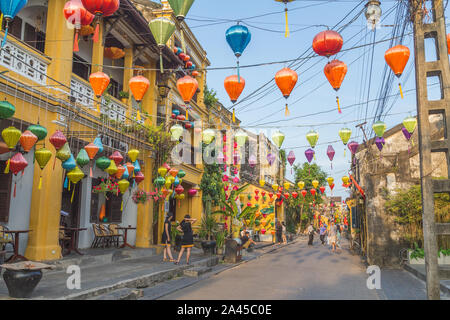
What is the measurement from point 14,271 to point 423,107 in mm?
8542

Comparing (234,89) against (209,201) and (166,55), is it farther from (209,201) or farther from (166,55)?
(209,201)

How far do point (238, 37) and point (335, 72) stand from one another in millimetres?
2120

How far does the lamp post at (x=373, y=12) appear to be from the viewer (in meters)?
8.55

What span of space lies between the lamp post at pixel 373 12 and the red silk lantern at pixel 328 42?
2485 mm

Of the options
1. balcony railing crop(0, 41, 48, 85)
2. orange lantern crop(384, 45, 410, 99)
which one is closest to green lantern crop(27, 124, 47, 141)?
balcony railing crop(0, 41, 48, 85)

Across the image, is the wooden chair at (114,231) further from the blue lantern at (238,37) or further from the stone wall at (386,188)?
the stone wall at (386,188)

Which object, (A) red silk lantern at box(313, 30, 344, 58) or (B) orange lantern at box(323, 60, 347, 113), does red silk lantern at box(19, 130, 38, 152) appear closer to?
(A) red silk lantern at box(313, 30, 344, 58)

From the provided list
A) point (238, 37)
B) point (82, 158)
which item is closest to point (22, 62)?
point (82, 158)

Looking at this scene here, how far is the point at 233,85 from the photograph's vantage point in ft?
26.0

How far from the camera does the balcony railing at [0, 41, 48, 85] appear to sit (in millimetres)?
8641

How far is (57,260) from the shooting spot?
965cm

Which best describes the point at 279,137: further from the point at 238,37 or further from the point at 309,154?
the point at 238,37
